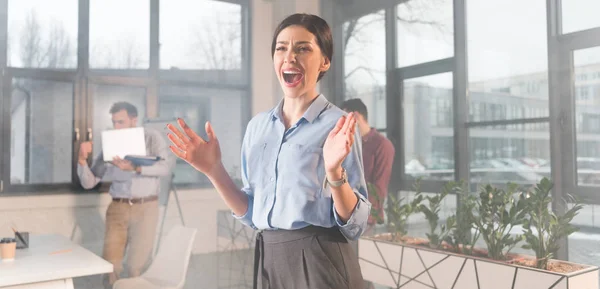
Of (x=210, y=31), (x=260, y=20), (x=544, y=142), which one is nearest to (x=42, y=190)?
(x=210, y=31)

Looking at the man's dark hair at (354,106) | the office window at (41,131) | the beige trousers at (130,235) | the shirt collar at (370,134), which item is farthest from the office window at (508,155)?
the office window at (41,131)

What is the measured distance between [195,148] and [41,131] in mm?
1527

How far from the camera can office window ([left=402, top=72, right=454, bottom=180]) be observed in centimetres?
255

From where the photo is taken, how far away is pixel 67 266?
179 cm

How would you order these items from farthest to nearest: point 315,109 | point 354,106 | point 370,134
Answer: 1. point 354,106
2. point 370,134
3. point 315,109

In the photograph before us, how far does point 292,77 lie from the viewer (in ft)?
4.36

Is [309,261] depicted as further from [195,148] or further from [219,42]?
[219,42]

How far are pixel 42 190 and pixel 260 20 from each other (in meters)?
1.50

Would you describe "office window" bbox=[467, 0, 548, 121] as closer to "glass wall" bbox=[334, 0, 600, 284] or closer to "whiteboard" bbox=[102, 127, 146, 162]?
"glass wall" bbox=[334, 0, 600, 284]

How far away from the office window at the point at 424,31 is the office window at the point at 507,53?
0.13m

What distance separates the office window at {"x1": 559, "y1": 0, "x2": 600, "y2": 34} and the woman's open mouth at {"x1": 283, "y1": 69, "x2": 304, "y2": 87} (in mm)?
1434

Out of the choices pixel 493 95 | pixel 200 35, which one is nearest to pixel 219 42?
pixel 200 35

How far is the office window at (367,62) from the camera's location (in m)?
2.84

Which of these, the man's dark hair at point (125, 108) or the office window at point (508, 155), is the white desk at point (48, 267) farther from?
the office window at point (508, 155)
